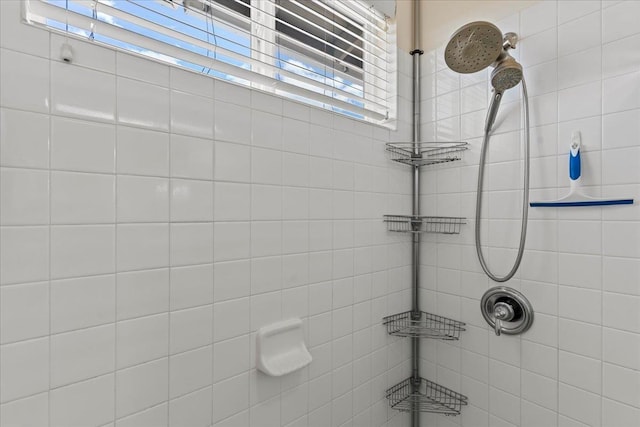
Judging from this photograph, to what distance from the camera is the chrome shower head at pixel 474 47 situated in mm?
1068

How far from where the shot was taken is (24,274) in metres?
0.71

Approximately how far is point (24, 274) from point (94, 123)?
376 millimetres

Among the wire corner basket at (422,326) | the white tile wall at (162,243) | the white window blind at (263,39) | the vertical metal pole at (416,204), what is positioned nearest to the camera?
the white tile wall at (162,243)

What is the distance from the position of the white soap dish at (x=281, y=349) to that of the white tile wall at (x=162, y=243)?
4cm

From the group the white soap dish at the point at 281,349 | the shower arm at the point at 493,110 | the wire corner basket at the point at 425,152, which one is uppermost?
the shower arm at the point at 493,110

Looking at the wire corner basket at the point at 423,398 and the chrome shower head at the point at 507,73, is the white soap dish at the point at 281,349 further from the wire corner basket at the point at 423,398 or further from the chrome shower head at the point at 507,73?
the chrome shower head at the point at 507,73

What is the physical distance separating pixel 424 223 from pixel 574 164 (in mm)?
667

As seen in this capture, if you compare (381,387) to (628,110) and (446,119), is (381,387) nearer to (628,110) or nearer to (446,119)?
(446,119)

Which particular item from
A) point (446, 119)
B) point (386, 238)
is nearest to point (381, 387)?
point (386, 238)

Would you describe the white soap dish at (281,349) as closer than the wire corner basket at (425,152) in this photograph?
Yes

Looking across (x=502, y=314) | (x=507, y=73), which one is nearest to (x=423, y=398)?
(x=502, y=314)

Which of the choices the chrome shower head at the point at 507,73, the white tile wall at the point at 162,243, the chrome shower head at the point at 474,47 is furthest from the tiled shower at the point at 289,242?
the chrome shower head at the point at 474,47

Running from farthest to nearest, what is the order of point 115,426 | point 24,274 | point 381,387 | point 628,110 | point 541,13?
1. point 381,387
2. point 541,13
3. point 628,110
4. point 115,426
5. point 24,274

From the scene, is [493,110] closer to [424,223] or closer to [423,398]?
[424,223]
